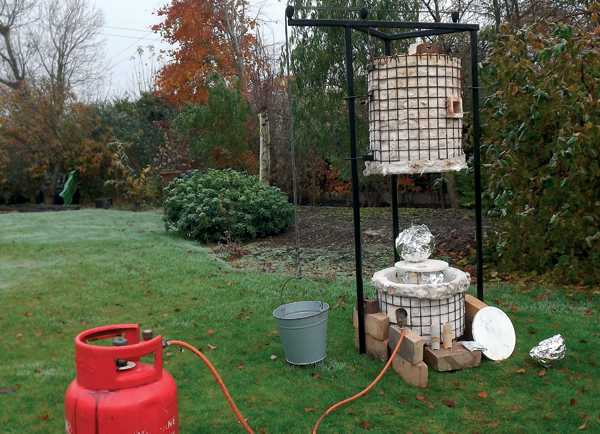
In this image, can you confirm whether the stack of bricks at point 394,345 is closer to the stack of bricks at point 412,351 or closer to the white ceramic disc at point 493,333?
the stack of bricks at point 412,351

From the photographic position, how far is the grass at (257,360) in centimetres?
316

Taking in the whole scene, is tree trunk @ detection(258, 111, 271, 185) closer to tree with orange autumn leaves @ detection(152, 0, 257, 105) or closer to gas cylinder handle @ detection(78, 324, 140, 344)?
tree with orange autumn leaves @ detection(152, 0, 257, 105)

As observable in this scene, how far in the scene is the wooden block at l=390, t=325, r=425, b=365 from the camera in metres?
3.51

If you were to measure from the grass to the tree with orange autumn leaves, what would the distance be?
12.0m

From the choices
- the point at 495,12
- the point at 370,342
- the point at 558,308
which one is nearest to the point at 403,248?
the point at 370,342

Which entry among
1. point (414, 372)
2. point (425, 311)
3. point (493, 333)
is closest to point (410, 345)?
point (414, 372)

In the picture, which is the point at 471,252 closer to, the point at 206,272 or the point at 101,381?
the point at 206,272

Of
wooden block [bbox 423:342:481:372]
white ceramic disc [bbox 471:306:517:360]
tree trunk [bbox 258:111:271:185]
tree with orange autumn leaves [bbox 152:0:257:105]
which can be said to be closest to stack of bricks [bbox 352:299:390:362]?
wooden block [bbox 423:342:481:372]

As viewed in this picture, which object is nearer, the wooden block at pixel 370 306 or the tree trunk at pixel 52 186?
the wooden block at pixel 370 306

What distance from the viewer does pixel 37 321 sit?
16.5ft

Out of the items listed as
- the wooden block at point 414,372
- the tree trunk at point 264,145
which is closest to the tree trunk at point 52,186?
the tree trunk at point 264,145

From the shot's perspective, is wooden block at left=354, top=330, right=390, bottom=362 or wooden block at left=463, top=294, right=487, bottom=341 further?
wooden block at left=463, top=294, right=487, bottom=341

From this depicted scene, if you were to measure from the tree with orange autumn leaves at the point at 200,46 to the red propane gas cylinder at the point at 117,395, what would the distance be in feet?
53.2

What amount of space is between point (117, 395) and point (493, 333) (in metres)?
2.85
